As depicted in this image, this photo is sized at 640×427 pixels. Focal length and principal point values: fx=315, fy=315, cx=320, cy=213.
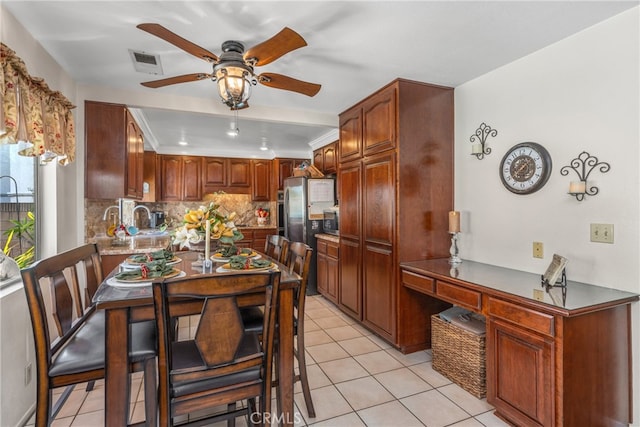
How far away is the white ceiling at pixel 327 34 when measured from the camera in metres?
1.74

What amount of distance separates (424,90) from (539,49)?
86cm

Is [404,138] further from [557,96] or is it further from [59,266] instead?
[59,266]

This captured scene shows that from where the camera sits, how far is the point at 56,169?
7.88 ft

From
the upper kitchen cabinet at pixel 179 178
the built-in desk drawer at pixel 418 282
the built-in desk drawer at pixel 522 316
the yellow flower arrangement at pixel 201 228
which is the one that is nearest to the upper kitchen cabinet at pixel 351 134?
the built-in desk drawer at pixel 418 282

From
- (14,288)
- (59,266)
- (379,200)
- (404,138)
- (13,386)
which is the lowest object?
(13,386)

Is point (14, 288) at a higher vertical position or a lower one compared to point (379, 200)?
lower

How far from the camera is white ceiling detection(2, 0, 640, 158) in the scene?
1.74 metres

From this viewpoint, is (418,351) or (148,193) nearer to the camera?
(418,351)

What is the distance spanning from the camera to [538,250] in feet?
7.33

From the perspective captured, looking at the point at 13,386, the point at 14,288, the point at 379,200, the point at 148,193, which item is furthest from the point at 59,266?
the point at 148,193

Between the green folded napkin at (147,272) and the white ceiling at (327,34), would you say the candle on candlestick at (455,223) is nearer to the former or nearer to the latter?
the white ceiling at (327,34)

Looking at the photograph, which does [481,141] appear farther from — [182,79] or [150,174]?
[150,174]

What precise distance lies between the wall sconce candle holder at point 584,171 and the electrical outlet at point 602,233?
194 mm

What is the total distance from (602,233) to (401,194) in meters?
1.32
